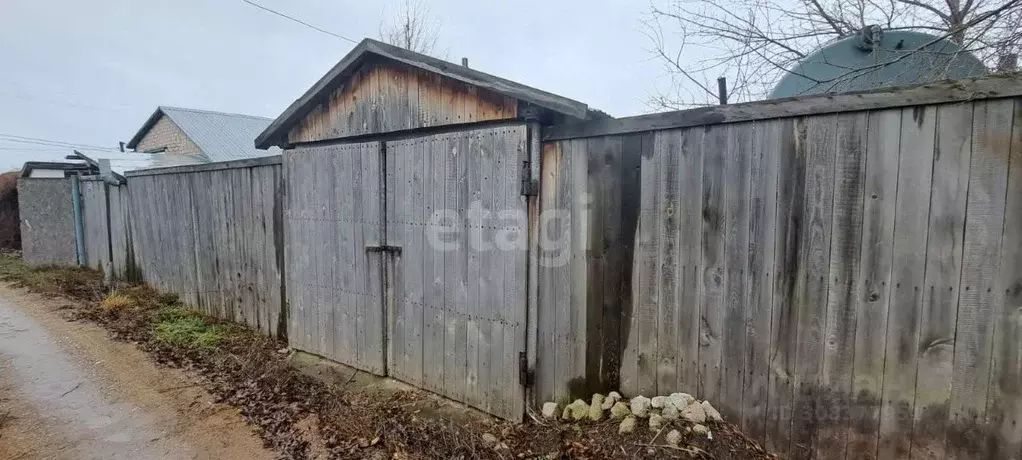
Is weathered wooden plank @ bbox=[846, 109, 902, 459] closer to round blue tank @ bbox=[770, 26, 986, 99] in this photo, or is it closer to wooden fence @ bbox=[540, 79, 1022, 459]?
wooden fence @ bbox=[540, 79, 1022, 459]

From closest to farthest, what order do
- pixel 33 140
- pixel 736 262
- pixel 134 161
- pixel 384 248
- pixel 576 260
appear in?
pixel 736 262, pixel 576 260, pixel 384 248, pixel 134 161, pixel 33 140

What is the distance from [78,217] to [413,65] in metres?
9.10

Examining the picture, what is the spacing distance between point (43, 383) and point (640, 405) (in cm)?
483

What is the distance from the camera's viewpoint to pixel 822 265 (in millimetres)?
2090

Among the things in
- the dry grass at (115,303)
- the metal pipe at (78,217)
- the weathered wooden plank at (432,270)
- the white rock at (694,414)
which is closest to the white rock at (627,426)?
the white rock at (694,414)

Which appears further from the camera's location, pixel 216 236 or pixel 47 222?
pixel 47 222

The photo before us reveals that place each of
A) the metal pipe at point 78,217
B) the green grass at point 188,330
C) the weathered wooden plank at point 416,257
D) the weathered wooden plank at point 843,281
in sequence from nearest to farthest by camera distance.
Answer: the weathered wooden plank at point 843,281 < the weathered wooden plank at point 416,257 < the green grass at point 188,330 < the metal pipe at point 78,217

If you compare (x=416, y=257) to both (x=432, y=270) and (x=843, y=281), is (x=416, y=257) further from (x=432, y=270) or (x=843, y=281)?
(x=843, y=281)

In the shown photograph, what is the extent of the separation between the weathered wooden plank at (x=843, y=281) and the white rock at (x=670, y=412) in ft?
2.11

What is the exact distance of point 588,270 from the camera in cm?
280

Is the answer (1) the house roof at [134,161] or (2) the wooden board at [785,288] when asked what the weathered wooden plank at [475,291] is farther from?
(1) the house roof at [134,161]

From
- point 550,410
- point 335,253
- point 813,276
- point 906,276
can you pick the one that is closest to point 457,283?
point 550,410

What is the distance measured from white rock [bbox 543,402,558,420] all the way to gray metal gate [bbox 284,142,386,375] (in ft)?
5.38

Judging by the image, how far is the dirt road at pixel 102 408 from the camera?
291 centimetres
